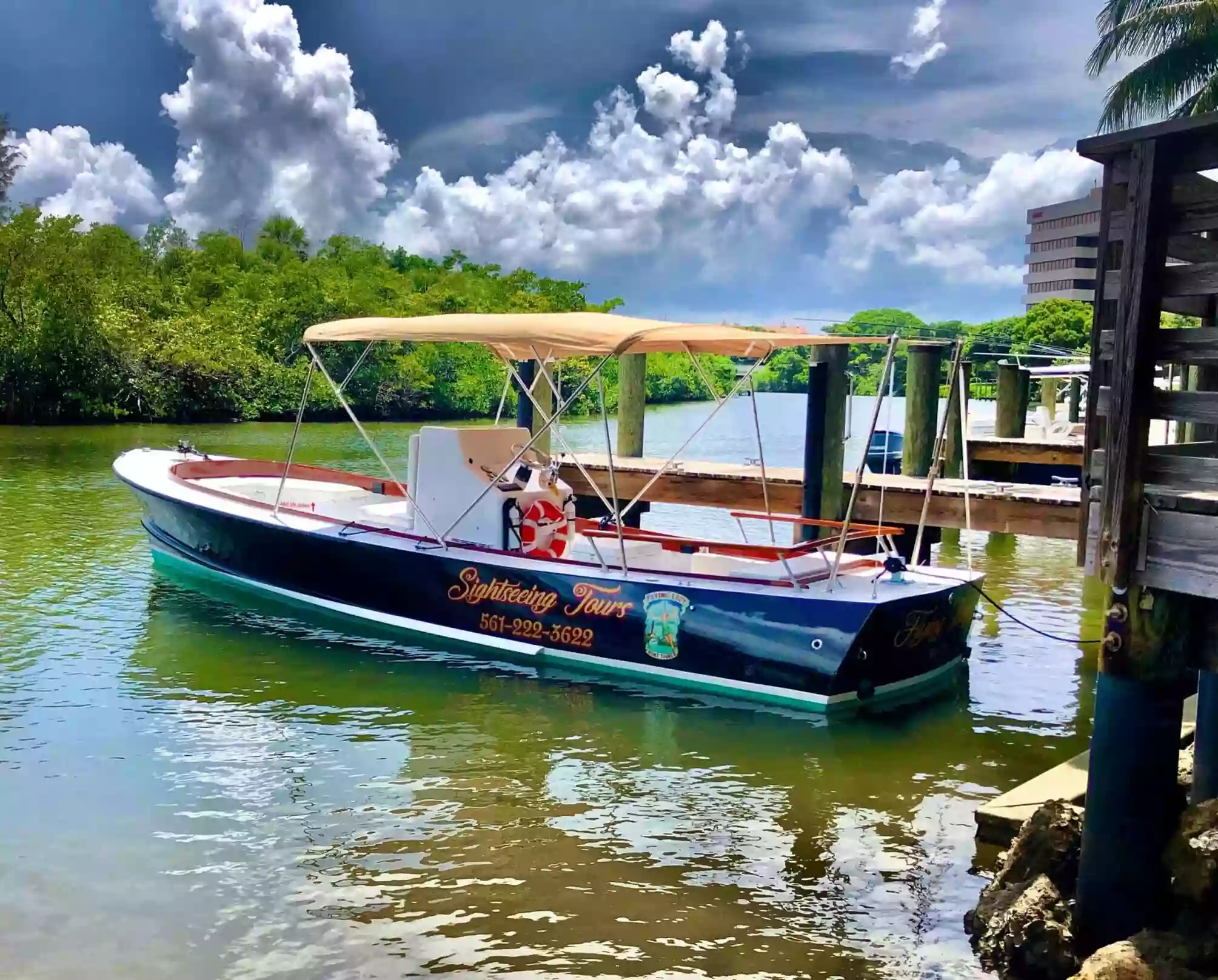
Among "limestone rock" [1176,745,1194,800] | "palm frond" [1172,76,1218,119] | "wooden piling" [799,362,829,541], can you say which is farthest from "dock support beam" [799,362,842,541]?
"palm frond" [1172,76,1218,119]

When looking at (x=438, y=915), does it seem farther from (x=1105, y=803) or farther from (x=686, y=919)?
(x=1105, y=803)

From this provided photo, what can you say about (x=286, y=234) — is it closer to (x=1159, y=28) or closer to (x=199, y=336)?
(x=199, y=336)

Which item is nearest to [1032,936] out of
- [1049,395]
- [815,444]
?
[815,444]

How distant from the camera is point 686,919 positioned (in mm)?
5414

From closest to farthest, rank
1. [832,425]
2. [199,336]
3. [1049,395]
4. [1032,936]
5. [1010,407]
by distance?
1. [1032,936]
2. [832,425]
3. [1010,407]
4. [1049,395]
5. [199,336]

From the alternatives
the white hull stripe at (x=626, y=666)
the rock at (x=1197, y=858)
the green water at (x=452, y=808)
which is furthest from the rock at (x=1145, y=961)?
the white hull stripe at (x=626, y=666)

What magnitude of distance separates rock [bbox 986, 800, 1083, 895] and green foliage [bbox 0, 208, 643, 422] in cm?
3297

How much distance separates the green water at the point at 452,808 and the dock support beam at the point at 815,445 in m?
2.00

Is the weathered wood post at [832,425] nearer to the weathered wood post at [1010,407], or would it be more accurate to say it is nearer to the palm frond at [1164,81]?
the weathered wood post at [1010,407]

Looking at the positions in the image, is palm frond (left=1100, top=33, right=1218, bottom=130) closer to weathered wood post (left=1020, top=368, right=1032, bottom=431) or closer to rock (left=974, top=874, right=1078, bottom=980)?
weathered wood post (left=1020, top=368, right=1032, bottom=431)

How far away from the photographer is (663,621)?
891 cm

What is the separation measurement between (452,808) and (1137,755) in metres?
3.84

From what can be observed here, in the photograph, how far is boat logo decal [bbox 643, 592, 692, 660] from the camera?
884 cm

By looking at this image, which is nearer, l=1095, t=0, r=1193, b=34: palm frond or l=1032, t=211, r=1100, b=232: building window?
l=1032, t=211, r=1100, b=232: building window
